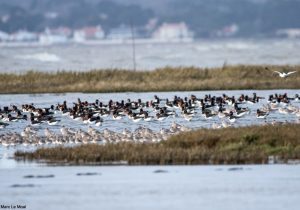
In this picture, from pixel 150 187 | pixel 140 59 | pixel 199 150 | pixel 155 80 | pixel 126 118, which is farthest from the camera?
pixel 140 59

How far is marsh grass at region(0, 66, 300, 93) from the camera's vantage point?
A: 1873 inches

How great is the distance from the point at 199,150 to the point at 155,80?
81.3 feet

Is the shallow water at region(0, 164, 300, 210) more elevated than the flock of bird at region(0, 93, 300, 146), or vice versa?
the flock of bird at region(0, 93, 300, 146)

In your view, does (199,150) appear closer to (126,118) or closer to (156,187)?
(156,187)

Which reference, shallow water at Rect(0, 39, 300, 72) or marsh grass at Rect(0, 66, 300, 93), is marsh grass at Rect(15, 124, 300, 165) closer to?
marsh grass at Rect(0, 66, 300, 93)

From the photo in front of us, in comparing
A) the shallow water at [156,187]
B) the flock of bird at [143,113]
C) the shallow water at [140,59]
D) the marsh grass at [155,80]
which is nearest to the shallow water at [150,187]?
the shallow water at [156,187]

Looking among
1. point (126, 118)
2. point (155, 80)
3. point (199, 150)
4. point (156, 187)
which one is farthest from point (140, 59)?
point (156, 187)

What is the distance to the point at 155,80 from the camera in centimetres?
4931

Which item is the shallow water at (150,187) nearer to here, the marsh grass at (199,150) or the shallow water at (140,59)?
the marsh grass at (199,150)

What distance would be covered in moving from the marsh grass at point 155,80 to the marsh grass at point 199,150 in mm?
21311

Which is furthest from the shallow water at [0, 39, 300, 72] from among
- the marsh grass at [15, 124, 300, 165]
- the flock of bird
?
the marsh grass at [15, 124, 300, 165]

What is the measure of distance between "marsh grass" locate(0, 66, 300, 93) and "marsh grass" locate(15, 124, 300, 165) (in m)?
21.3

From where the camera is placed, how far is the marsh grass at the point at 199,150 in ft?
79.7

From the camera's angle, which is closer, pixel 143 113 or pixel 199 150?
pixel 199 150
